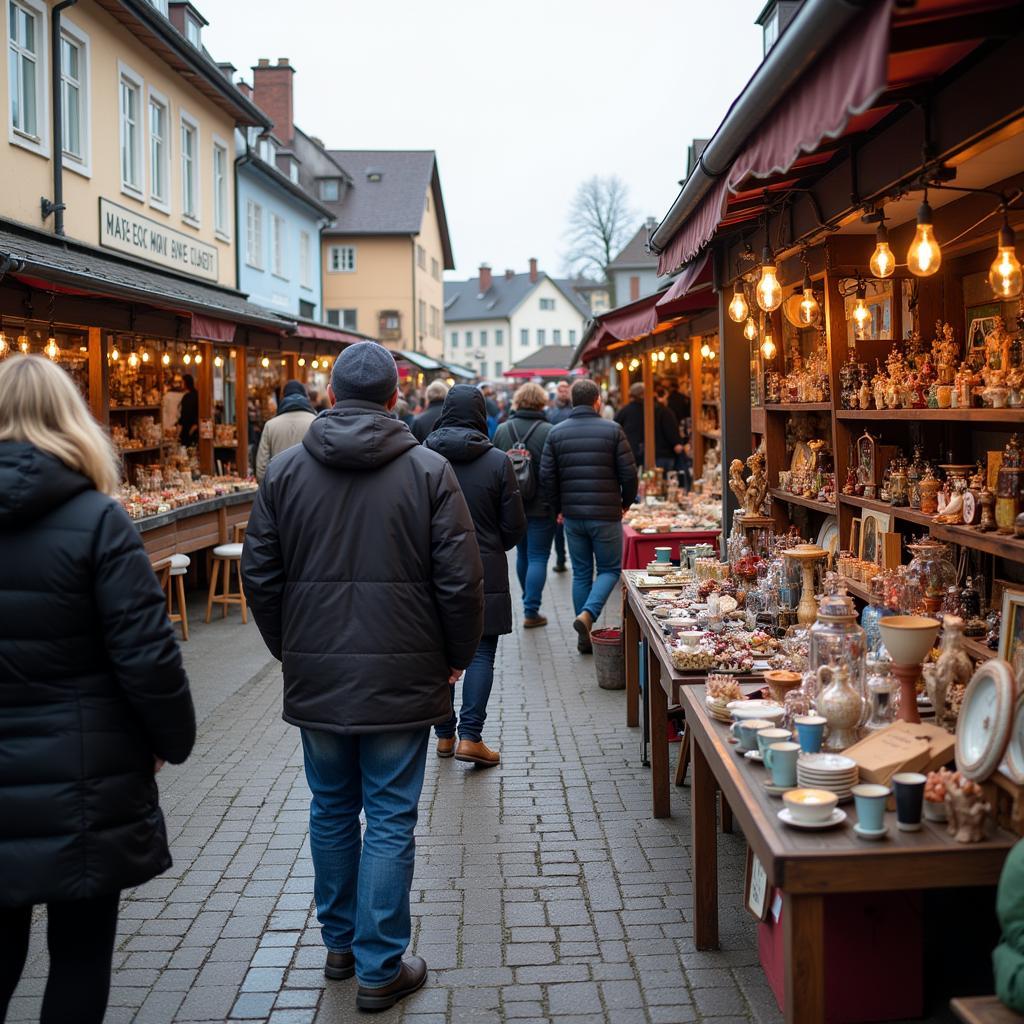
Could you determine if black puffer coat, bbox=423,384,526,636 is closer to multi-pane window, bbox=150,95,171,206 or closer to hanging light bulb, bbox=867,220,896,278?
hanging light bulb, bbox=867,220,896,278

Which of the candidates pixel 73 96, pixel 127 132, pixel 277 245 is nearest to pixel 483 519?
pixel 73 96

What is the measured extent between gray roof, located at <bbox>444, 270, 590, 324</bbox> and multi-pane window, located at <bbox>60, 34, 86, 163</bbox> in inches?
2845

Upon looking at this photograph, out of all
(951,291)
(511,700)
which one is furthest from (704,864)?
(511,700)

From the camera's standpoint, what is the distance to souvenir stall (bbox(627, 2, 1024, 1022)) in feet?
10.2

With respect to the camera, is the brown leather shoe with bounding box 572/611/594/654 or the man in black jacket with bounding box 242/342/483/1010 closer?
the man in black jacket with bounding box 242/342/483/1010

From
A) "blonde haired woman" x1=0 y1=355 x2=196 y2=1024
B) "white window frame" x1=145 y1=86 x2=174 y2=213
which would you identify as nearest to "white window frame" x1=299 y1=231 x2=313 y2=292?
"white window frame" x1=145 y1=86 x2=174 y2=213

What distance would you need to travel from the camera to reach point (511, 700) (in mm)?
8398

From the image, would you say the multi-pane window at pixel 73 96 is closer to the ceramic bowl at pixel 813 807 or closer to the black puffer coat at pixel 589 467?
the black puffer coat at pixel 589 467

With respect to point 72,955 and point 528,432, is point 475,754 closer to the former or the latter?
point 72,955

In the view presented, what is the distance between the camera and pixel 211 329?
512 inches

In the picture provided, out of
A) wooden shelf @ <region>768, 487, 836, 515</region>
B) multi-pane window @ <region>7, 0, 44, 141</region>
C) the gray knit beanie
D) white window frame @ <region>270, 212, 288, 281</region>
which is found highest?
white window frame @ <region>270, 212, 288, 281</region>

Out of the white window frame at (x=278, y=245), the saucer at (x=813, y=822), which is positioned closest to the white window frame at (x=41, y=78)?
the saucer at (x=813, y=822)

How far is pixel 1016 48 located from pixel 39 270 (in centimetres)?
717

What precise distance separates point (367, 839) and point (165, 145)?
1556cm
